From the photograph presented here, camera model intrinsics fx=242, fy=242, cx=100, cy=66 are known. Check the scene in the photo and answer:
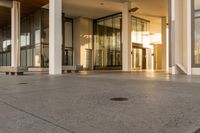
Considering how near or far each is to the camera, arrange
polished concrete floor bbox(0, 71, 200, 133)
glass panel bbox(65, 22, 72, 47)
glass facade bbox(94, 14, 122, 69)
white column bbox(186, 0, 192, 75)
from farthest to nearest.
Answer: glass panel bbox(65, 22, 72, 47), glass facade bbox(94, 14, 122, 69), white column bbox(186, 0, 192, 75), polished concrete floor bbox(0, 71, 200, 133)

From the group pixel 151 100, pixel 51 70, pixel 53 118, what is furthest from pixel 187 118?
A: pixel 51 70

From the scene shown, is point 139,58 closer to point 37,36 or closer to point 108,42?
point 108,42

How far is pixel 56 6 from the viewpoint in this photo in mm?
17578

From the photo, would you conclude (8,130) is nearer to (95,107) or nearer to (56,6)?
(95,107)

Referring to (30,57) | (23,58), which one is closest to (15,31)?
(30,57)

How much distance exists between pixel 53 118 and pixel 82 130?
0.74 meters

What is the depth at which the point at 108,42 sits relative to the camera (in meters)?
33.6

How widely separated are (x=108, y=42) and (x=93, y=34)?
258cm

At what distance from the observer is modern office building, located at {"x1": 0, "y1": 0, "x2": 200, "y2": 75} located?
1723 cm

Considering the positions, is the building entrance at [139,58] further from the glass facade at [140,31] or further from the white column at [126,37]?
the white column at [126,37]

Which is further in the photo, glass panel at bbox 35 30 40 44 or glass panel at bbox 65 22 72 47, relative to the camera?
glass panel at bbox 65 22 72 47

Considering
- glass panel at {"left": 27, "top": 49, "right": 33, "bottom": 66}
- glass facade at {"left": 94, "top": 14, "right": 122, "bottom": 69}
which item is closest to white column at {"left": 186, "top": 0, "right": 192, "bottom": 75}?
glass facade at {"left": 94, "top": 14, "right": 122, "bottom": 69}

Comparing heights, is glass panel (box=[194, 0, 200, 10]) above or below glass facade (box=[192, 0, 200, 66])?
above

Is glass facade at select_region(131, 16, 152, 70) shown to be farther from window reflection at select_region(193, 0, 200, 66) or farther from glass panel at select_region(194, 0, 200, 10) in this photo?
window reflection at select_region(193, 0, 200, 66)
